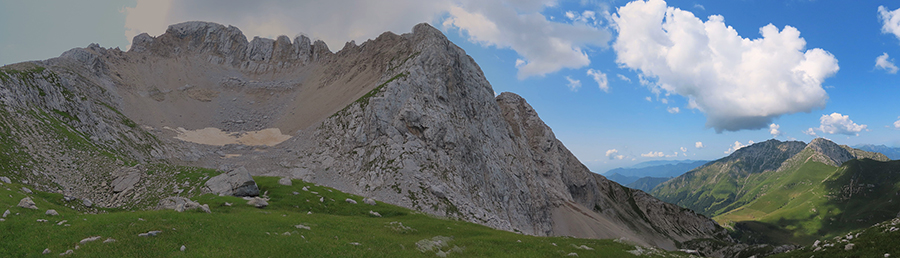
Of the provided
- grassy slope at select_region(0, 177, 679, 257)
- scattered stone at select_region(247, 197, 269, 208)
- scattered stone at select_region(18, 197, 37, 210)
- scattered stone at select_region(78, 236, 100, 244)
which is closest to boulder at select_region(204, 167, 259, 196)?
scattered stone at select_region(247, 197, 269, 208)

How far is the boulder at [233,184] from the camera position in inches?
1502

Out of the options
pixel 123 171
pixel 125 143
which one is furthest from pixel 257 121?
pixel 123 171

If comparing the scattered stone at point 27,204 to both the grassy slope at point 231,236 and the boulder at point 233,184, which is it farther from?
the boulder at point 233,184

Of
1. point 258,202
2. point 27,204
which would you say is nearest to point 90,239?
point 27,204

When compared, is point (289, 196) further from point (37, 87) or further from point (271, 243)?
point (37, 87)

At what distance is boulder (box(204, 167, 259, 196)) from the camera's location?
3816cm

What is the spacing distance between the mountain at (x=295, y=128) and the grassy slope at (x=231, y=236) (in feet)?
49.9

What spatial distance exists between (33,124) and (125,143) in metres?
18.4

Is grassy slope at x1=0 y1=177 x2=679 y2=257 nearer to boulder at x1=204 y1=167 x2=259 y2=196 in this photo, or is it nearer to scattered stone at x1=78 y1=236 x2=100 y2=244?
scattered stone at x1=78 y1=236 x2=100 y2=244

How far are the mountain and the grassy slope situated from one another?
15.2 meters

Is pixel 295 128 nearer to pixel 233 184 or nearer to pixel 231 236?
pixel 233 184

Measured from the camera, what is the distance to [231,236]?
72.1 feet

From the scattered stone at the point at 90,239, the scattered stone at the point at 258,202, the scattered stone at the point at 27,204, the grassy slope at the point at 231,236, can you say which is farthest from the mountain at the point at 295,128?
the scattered stone at the point at 90,239

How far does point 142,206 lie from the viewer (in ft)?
125
